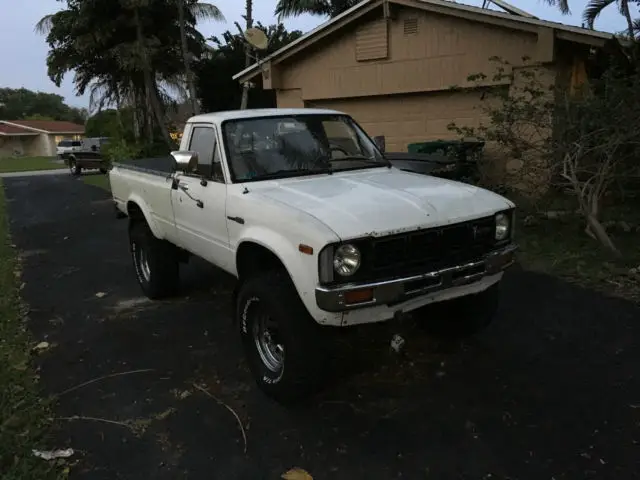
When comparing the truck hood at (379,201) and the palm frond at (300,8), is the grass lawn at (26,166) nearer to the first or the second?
the palm frond at (300,8)

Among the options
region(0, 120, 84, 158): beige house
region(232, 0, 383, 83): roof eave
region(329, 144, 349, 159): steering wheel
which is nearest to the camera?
region(329, 144, 349, 159): steering wheel

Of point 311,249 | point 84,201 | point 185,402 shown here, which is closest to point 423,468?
point 311,249

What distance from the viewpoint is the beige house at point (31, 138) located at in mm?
65812

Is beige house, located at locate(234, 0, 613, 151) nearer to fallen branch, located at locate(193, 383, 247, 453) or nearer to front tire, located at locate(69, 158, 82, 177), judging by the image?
fallen branch, located at locate(193, 383, 247, 453)

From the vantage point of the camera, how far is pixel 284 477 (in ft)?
9.89

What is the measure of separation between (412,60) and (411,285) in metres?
8.77

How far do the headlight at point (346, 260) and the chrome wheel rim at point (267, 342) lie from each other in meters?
0.79

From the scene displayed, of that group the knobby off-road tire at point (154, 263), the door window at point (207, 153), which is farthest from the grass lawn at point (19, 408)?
the door window at point (207, 153)

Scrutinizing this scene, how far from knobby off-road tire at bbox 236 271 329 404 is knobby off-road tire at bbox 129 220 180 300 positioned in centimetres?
226

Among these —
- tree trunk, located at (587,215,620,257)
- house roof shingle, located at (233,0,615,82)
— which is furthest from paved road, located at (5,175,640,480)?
house roof shingle, located at (233,0,615,82)

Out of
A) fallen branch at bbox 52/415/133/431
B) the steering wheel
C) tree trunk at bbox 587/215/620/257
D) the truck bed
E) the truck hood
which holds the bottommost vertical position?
fallen branch at bbox 52/415/133/431

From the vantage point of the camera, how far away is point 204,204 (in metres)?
4.46

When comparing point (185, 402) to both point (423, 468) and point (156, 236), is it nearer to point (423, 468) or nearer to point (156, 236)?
point (423, 468)

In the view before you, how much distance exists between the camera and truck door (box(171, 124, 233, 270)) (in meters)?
4.27
